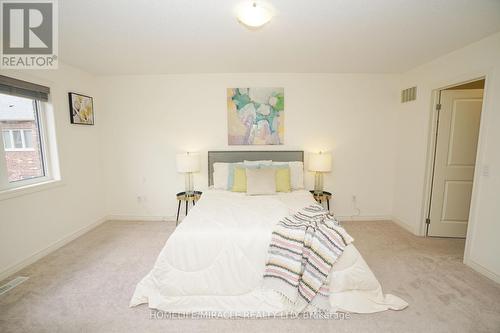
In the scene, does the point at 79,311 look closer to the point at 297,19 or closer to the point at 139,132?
the point at 139,132

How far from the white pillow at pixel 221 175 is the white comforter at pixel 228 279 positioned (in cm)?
149

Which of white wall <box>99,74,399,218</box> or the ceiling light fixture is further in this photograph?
white wall <box>99,74,399,218</box>

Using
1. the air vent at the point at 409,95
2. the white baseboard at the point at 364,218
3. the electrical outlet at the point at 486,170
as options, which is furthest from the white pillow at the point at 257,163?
the electrical outlet at the point at 486,170

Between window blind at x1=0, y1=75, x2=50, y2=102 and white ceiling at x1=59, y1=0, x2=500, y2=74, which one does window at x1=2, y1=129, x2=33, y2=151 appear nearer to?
window blind at x1=0, y1=75, x2=50, y2=102

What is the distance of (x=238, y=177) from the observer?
3.28 metres

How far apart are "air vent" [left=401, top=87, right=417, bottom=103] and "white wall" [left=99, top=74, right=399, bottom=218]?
5.3 inches

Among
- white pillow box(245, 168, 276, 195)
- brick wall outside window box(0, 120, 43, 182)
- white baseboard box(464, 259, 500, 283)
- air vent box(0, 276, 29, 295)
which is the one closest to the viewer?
air vent box(0, 276, 29, 295)

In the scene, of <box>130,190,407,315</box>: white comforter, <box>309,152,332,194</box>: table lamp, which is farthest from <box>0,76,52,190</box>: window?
<box>309,152,332,194</box>: table lamp

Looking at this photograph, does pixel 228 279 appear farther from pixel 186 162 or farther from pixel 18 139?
pixel 18 139

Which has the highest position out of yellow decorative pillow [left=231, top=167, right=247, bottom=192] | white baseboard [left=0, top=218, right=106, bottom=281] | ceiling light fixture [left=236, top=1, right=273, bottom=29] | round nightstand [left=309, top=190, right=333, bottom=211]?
ceiling light fixture [left=236, top=1, right=273, bottom=29]

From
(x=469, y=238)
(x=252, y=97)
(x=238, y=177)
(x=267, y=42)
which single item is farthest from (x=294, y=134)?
(x=469, y=238)

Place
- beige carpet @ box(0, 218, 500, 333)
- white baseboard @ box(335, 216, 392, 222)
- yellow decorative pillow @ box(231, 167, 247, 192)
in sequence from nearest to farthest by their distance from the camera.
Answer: beige carpet @ box(0, 218, 500, 333)
yellow decorative pillow @ box(231, 167, 247, 192)
white baseboard @ box(335, 216, 392, 222)

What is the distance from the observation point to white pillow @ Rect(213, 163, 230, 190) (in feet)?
11.2

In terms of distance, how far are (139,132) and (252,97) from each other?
78.5 inches
